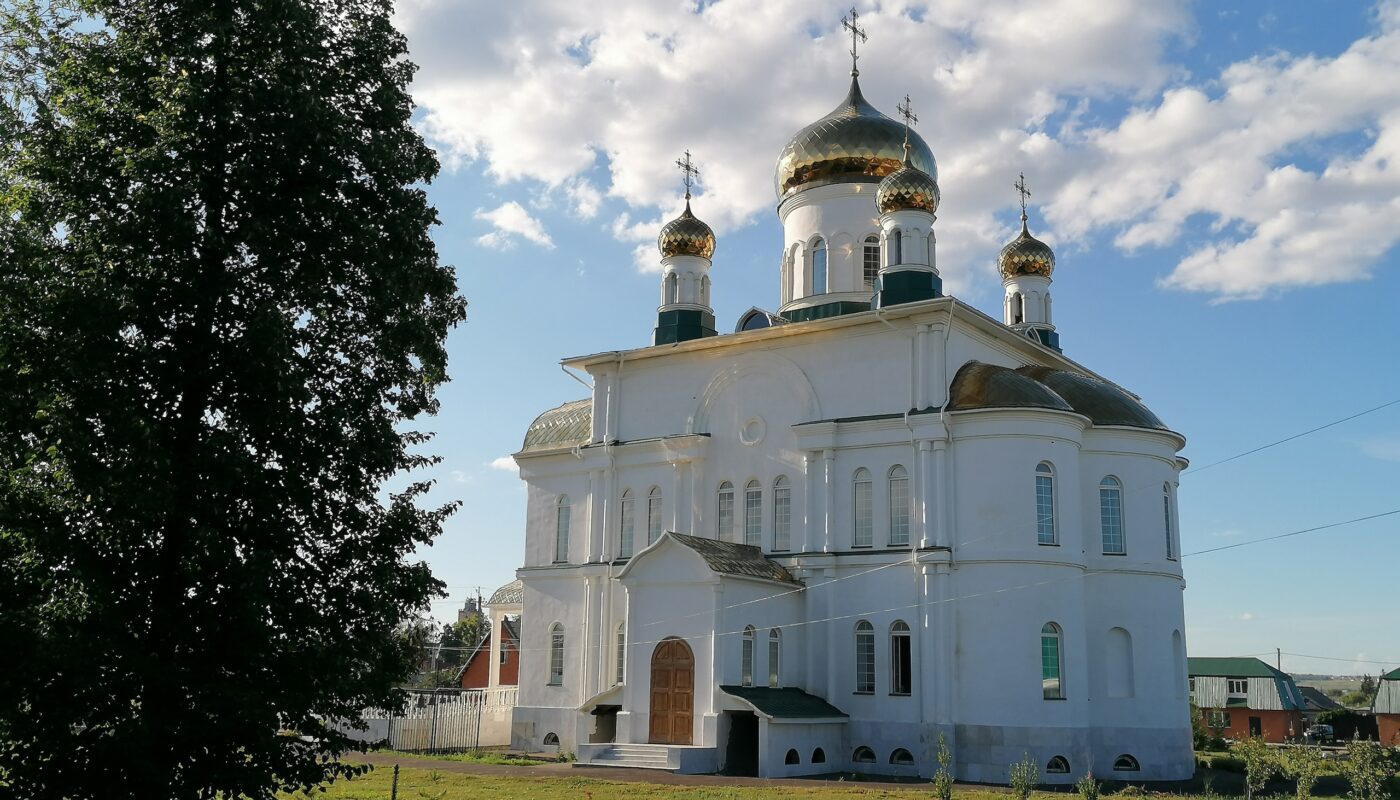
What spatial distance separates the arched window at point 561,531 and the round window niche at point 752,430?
5.28m

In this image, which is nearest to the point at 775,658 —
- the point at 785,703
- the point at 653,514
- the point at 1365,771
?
the point at 785,703

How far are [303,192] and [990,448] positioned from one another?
1463 centimetres

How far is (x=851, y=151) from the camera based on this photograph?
91.9 feet

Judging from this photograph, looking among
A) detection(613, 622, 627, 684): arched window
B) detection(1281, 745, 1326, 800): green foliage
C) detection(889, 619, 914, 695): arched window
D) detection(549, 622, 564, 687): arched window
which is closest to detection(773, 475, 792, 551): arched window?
detection(889, 619, 914, 695): arched window

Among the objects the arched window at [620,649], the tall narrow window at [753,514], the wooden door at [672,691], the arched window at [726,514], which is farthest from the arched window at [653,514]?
the wooden door at [672,691]

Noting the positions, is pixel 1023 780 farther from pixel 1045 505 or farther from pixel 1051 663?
pixel 1045 505

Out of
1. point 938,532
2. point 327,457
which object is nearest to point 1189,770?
point 938,532

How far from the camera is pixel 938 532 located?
2245 cm

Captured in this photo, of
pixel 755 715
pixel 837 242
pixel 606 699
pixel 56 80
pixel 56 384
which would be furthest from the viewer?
pixel 837 242

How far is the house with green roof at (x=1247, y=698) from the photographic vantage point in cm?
4469

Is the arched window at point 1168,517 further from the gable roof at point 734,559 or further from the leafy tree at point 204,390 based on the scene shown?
the leafy tree at point 204,390

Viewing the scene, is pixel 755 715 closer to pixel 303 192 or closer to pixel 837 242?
pixel 837 242

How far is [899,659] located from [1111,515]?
5149 mm

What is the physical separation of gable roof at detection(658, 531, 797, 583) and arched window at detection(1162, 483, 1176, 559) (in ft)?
24.6
